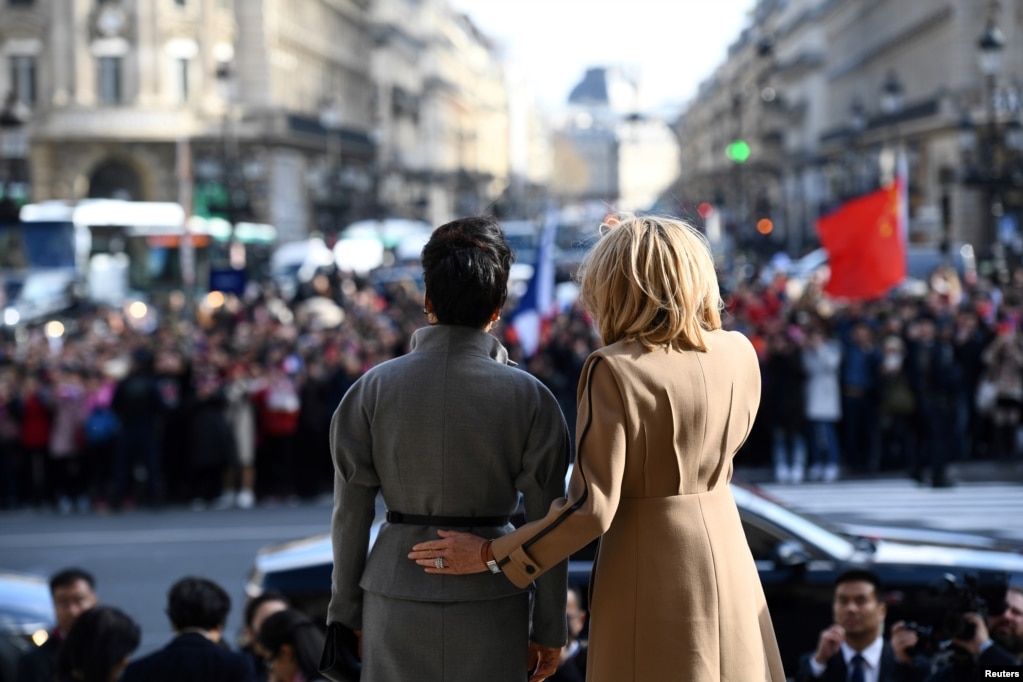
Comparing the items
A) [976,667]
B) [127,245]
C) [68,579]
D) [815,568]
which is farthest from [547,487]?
[127,245]

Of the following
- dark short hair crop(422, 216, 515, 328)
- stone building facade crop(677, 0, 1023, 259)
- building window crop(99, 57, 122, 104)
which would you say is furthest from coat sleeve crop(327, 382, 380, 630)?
building window crop(99, 57, 122, 104)

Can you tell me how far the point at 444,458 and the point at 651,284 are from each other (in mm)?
708

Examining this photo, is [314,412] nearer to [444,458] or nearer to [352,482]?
[352,482]

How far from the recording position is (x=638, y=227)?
13.0 feet

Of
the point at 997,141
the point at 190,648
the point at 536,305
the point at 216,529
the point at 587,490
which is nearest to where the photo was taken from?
the point at 587,490

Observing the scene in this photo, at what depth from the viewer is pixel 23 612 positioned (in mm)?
8398

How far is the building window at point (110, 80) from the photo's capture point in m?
57.9

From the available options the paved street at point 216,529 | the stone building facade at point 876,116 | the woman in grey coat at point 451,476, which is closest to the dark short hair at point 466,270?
the woman in grey coat at point 451,476

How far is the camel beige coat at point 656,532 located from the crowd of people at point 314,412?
1261 centimetres

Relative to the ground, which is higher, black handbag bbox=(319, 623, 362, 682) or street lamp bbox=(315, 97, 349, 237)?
street lamp bbox=(315, 97, 349, 237)

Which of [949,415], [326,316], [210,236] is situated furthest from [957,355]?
[210,236]

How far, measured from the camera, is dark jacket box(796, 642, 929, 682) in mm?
5613

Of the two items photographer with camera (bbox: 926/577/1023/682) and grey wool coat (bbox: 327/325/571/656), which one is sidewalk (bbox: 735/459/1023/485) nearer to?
photographer with camera (bbox: 926/577/1023/682)

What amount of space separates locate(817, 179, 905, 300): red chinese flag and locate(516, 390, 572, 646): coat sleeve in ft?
48.5
